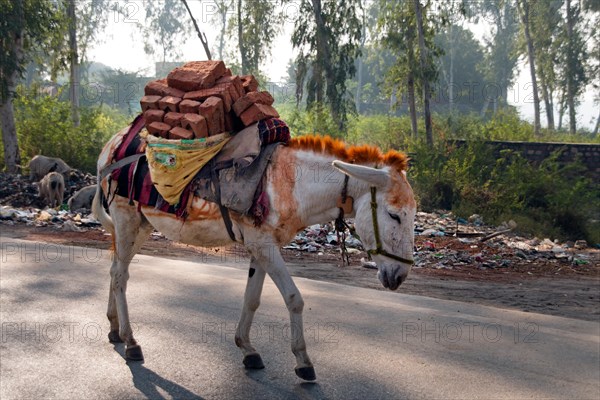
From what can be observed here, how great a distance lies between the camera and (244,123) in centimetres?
520

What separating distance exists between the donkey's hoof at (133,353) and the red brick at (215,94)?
2.16m

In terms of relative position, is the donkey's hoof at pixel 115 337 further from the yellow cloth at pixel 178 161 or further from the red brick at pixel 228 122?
the red brick at pixel 228 122

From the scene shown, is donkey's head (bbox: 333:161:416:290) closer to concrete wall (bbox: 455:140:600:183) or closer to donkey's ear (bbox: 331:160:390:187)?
donkey's ear (bbox: 331:160:390:187)

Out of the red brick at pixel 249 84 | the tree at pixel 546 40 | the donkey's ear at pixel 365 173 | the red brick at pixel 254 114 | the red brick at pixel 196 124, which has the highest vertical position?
the tree at pixel 546 40

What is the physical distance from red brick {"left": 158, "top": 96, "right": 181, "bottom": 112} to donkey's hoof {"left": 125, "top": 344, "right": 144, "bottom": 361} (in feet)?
6.66

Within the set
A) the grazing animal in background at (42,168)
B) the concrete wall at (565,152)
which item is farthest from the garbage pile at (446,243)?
the concrete wall at (565,152)

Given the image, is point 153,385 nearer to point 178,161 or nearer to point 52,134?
point 178,161

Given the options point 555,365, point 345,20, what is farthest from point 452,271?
point 345,20

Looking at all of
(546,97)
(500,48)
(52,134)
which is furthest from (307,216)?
(500,48)

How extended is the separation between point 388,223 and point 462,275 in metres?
7.09

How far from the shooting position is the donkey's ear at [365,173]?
182 inches

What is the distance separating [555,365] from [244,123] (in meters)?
3.48

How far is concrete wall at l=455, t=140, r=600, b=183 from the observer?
71.6ft

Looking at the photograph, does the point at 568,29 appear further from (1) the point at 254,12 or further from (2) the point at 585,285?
(2) the point at 585,285
